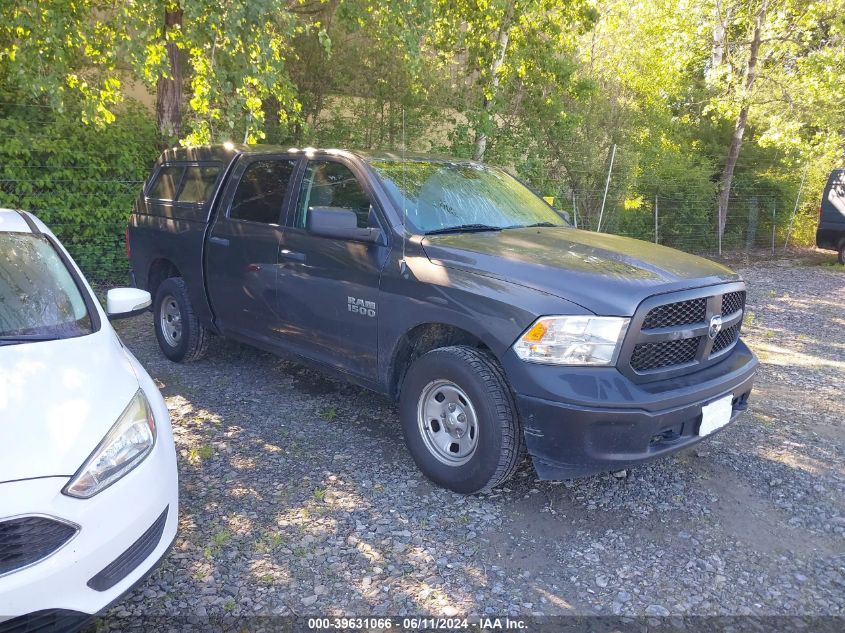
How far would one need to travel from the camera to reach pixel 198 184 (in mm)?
5473

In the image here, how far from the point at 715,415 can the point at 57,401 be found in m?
3.10

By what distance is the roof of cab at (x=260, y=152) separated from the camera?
4484 millimetres

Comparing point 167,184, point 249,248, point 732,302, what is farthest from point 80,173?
point 732,302

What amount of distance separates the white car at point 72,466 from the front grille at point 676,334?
220cm

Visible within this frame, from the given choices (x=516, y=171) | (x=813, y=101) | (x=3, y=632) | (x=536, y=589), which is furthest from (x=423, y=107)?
(x=3, y=632)

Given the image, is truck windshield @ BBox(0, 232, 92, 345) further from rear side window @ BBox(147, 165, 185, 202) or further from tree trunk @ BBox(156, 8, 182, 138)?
tree trunk @ BBox(156, 8, 182, 138)

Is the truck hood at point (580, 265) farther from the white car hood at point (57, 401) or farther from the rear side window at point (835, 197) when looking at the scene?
the rear side window at point (835, 197)

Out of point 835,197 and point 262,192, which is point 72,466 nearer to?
point 262,192

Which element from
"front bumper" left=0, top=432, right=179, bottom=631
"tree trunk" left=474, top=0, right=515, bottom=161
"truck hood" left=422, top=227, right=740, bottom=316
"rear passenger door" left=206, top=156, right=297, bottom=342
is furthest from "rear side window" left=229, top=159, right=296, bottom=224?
"tree trunk" left=474, top=0, right=515, bottom=161

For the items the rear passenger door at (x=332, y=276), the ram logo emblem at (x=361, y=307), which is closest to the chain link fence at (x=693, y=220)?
the rear passenger door at (x=332, y=276)

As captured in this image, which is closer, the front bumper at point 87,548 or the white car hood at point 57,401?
the front bumper at point 87,548

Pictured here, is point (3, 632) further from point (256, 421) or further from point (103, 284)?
point (103, 284)

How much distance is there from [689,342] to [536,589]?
4.98 ft

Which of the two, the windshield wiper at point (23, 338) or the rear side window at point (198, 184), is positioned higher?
the rear side window at point (198, 184)
